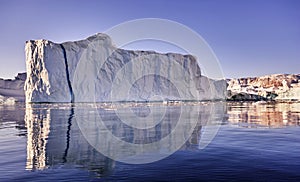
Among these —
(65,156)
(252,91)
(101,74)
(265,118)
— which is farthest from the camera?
(252,91)

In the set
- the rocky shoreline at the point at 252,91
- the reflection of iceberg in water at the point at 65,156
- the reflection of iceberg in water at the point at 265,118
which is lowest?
the reflection of iceberg in water at the point at 65,156

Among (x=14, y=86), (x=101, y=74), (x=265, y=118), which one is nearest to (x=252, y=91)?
(x=101, y=74)

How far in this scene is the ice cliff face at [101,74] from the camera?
76.8 m

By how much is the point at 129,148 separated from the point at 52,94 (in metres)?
69.8

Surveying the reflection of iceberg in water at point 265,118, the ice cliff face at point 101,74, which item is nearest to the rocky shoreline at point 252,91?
the ice cliff face at point 101,74

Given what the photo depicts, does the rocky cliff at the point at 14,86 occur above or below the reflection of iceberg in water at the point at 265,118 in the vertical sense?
above

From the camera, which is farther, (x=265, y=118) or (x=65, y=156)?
(x=265, y=118)

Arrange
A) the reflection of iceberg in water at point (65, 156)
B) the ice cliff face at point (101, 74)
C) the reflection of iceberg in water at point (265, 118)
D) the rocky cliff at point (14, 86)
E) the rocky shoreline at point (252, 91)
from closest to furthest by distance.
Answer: the reflection of iceberg in water at point (65, 156) → the reflection of iceberg in water at point (265, 118) → the ice cliff face at point (101, 74) → the rocky shoreline at point (252, 91) → the rocky cliff at point (14, 86)

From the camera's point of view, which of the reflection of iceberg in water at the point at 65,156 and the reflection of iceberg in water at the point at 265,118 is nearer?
the reflection of iceberg in water at the point at 65,156

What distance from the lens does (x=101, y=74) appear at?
8588 cm

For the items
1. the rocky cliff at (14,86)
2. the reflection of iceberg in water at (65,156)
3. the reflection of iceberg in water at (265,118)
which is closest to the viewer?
the reflection of iceberg in water at (65,156)

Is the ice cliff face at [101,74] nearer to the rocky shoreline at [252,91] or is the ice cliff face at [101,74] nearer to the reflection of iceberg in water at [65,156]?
the rocky shoreline at [252,91]

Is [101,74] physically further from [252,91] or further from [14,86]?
[14,86]

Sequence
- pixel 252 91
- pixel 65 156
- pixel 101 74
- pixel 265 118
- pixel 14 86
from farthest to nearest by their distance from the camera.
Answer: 1. pixel 14 86
2. pixel 252 91
3. pixel 101 74
4. pixel 265 118
5. pixel 65 156
